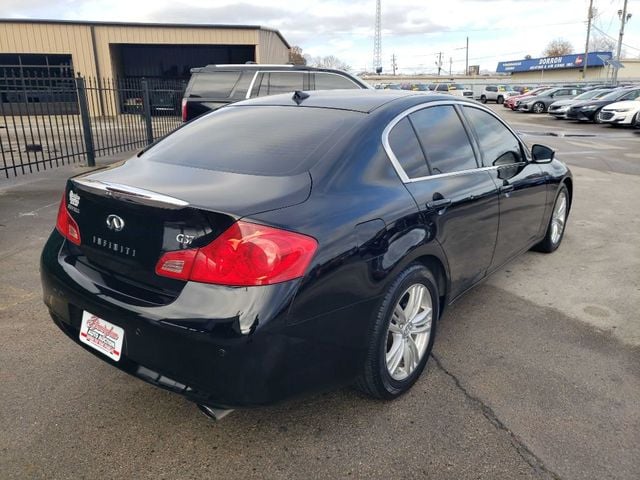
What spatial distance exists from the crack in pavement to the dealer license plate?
1796 mm

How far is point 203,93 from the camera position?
9000 millimetres

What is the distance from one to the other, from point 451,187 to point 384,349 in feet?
3.67

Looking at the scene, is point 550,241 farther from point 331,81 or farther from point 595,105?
point 595,105

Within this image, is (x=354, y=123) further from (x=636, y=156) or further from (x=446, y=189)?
(x=636, y=156)

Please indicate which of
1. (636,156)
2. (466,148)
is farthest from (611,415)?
(636,156)

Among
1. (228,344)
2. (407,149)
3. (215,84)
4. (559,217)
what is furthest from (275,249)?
(215,84)

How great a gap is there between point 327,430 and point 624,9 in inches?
2341

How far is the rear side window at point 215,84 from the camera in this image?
8.95 meters

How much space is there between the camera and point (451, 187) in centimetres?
307

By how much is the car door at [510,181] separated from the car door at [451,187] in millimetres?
150

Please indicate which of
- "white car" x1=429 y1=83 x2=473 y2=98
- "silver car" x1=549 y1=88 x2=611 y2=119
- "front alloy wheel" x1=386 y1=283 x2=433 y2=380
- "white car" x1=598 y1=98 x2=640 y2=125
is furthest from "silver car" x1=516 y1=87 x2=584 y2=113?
"front alloy wheel" x1=386 y1=283 x2=433 y2=380

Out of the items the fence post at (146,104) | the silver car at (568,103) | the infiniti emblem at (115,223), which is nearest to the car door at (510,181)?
the infiniti emblem at (115,223)

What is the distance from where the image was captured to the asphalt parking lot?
2.25 meters

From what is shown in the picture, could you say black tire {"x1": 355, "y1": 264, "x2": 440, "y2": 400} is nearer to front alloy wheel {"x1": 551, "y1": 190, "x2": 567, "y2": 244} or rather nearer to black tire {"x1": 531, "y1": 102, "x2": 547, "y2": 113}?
front alloy wheel {"x1": 551, "y1": 190, "x2": 567, "y2": 244}
